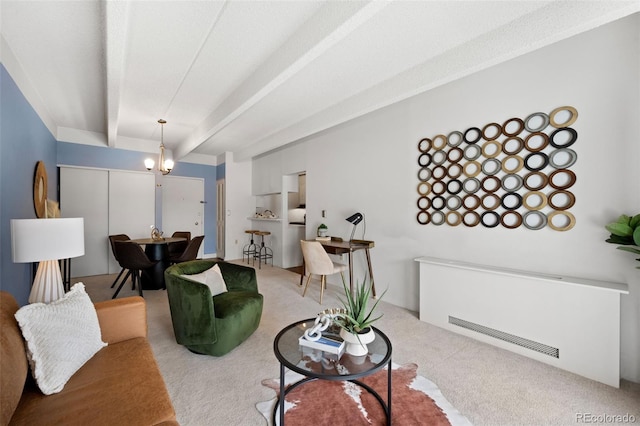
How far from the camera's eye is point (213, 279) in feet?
8.87

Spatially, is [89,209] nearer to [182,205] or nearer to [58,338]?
[182,205]

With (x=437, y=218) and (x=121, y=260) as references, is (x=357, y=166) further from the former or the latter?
(x=121, y=260)

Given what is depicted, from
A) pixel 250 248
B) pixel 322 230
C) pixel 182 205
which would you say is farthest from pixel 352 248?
pixel 182 205

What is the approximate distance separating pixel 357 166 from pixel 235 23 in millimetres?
2481

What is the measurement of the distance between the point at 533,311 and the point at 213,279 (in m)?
2.83

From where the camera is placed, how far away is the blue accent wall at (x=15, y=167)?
2.38 metres

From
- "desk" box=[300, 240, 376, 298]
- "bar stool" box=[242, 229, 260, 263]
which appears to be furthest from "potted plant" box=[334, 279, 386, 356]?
"bar stool" box=[242, 229, 260, 263]

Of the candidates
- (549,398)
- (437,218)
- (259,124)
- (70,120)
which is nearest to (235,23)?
(259,124)

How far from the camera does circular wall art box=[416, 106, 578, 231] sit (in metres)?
2.35

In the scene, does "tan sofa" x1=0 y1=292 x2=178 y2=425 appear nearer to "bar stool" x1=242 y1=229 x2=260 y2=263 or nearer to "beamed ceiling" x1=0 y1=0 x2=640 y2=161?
"beamed ceiling" x1=0 y1=0 x2=640 y2=161

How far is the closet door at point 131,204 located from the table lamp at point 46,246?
4413 millimetres

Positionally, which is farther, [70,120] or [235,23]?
[70,120]

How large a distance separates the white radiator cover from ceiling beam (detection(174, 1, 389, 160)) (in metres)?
2.30

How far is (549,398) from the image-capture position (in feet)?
6.03
